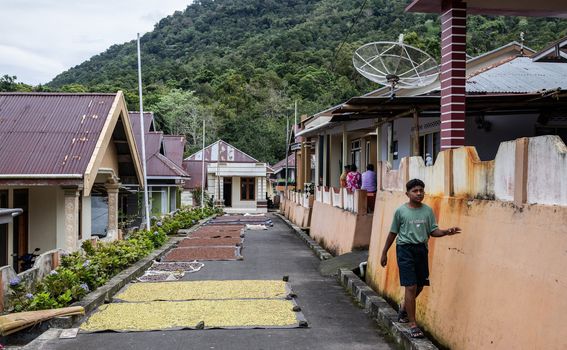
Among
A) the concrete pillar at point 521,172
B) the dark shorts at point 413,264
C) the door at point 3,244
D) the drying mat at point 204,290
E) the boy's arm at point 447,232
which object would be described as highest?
the concrete pillar at point 521,172

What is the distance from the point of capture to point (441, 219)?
6.81 meters

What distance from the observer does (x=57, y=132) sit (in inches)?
531

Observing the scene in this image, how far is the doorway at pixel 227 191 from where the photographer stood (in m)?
47.3

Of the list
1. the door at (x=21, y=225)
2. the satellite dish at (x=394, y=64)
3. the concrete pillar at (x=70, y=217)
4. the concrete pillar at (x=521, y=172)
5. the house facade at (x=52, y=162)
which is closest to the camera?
the concrete pillar at (x=521, y=172)

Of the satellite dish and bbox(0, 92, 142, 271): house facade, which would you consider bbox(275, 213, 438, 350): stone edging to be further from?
bbox(0, 92, 142, 271): house facade

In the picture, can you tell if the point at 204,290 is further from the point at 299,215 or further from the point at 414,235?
the point at 299,215

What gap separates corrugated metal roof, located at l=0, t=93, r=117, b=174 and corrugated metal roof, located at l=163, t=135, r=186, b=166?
57.0 feet

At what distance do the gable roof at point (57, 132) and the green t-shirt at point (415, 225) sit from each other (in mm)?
7970

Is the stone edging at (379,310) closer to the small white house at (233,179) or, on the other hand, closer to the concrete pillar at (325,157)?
the concrete pillar at (325,157)

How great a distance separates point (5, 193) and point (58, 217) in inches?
47.9

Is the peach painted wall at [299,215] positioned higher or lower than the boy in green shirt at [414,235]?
lower

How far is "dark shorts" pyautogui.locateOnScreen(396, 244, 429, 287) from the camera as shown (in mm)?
6047

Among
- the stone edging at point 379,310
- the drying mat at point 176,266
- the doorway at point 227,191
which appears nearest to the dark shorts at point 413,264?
the stone edging at point 379,310

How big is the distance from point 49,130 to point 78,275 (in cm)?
552
